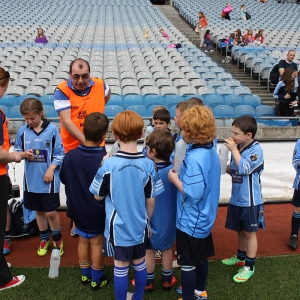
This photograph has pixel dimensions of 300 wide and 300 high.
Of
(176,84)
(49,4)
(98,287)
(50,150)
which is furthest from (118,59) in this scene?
(49,4)

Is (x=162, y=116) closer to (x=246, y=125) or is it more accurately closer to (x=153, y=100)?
(x=246, y=125)

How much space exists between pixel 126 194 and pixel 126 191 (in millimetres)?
24

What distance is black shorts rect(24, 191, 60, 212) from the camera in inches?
152

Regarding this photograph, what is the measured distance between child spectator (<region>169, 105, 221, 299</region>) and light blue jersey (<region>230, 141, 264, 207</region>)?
55cm

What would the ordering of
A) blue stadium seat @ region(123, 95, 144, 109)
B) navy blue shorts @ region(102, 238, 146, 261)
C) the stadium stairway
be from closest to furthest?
navy blue shorts @ region(102, 238, 146, 261) < blue stadium seat @ region(123, 95, 144, 109) < the stadium stairway

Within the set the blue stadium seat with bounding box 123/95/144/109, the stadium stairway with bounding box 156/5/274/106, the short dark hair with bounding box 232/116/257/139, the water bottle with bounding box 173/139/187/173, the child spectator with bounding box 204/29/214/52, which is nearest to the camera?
the water bottle with bounding box 173/139/187/173

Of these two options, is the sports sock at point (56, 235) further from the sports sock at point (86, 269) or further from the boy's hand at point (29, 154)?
the boy's hand at point (29, 154)

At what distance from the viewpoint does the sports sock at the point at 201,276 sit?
10.1ft

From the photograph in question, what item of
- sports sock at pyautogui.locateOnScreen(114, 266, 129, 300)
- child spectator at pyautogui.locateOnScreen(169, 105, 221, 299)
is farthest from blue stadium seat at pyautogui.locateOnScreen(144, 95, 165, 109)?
sports sock at pyautogui.locateOnScreen(114, 266, 129, 300)

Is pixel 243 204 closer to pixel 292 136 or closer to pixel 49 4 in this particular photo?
pixel 292 136

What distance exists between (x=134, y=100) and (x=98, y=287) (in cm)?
513

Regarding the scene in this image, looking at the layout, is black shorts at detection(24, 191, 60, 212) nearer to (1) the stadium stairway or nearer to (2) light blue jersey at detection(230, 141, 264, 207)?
(2) light blue jersey at detection(230, 141, 264, 207)

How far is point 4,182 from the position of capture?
128 inches

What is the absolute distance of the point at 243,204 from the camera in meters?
3.49
